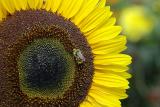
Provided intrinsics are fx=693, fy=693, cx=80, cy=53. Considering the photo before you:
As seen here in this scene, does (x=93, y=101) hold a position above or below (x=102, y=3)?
below

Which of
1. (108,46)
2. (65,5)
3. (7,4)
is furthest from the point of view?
(108,46)

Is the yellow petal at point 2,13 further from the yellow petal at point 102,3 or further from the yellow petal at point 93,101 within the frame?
the yellow petal at point 93,101

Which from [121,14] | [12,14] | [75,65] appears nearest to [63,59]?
[75,65]

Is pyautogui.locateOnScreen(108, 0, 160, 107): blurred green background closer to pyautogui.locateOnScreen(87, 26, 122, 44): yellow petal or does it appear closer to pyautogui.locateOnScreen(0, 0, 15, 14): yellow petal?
Answer: pyautogui.locateOnScreen(87, 26, 122, 44): yellow petal

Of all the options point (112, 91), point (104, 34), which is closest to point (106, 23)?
point (104, 34)

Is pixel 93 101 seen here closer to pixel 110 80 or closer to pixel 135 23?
pixel 110 80

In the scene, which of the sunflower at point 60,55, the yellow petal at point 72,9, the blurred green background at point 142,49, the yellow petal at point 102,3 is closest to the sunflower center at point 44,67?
the sunflower at point 60,55
